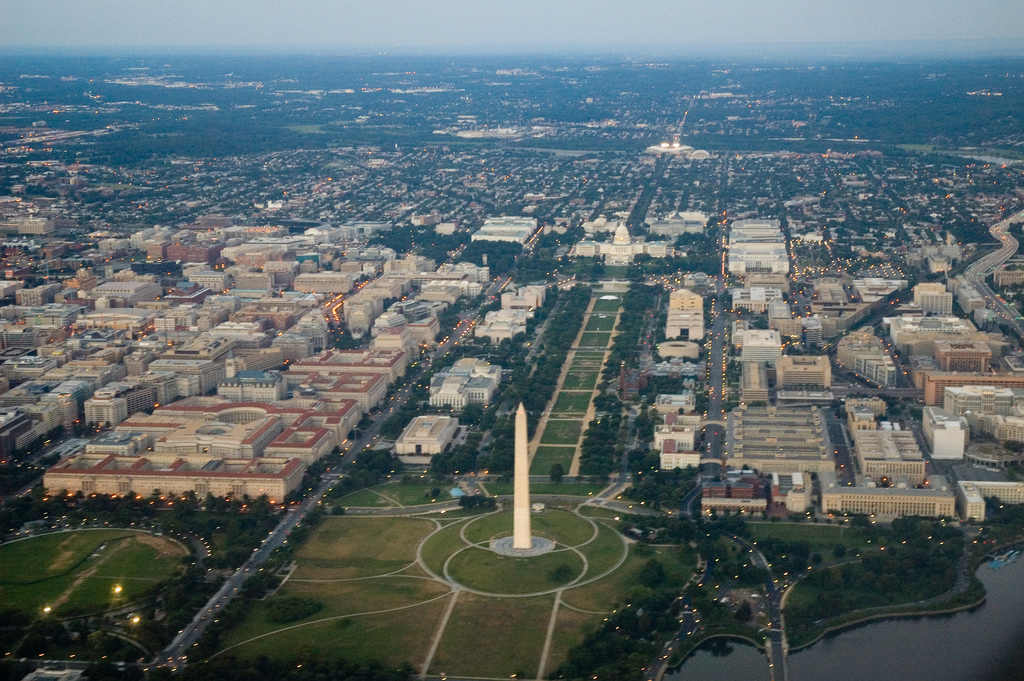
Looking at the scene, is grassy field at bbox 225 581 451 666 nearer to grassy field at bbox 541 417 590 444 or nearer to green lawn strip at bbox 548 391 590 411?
grassy field at bbox 541 417 590 444

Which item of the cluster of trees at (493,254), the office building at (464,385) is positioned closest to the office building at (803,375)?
the office building at (464,385)

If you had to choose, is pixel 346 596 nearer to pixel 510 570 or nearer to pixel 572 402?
pixel 510 570

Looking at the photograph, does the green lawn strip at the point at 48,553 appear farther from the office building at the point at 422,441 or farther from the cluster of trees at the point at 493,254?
the cluster of trees at the point at 493,254

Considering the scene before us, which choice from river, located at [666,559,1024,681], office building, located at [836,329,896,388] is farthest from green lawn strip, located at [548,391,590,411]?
river, located at [666,559,1024,681]

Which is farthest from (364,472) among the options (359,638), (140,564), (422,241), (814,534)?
(422,241)

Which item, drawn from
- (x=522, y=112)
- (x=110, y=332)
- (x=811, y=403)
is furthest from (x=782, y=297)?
(x=522, y=112)

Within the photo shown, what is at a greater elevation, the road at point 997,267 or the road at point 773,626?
the road at point 997,267
